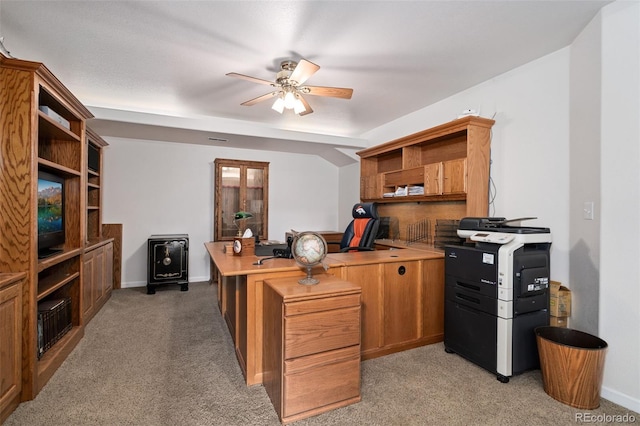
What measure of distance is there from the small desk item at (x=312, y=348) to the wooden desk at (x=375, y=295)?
8.8 inches

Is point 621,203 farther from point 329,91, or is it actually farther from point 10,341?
point 10,341

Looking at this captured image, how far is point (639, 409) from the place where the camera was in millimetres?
1924

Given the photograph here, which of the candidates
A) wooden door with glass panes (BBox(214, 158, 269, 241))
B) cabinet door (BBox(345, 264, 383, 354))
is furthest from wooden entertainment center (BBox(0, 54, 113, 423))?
wooden door with glass panes (BBox(214, 158, 269, 241))

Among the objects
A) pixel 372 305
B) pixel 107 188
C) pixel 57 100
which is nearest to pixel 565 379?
pixel 372 305

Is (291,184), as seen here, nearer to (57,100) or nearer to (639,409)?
(57,100)

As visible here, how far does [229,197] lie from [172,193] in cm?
92

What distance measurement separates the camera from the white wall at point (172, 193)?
4859 millimetres

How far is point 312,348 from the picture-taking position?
6.07ft

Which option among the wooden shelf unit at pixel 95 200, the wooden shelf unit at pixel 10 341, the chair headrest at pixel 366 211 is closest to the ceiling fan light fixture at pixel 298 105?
the chair headrest at pixel 366 211

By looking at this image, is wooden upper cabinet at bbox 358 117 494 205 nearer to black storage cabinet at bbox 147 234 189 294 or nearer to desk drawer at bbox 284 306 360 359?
desk drawer at bbox 284 306 360 359

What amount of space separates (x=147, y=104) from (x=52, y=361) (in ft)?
9.71

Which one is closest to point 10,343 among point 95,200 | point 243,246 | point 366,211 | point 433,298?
point 243,246

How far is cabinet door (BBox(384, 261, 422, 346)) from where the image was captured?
8.76 feet

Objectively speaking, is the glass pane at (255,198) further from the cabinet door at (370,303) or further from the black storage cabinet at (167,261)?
the cabinet door at (370,303)
